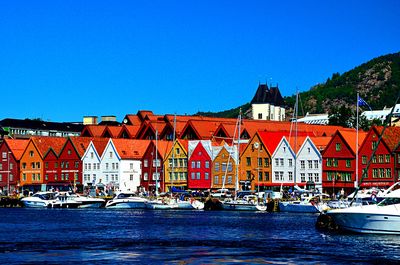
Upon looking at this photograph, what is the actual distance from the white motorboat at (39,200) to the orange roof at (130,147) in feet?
66.1

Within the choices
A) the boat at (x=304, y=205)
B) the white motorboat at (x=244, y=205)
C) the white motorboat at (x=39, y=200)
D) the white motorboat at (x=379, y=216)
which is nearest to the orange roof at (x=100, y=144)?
the white motorboat at (x=39, y=200)

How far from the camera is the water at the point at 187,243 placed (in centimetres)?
5738

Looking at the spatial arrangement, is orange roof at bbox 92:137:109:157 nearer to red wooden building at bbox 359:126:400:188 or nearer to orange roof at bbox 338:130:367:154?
orange roof at bbox 338:130:367:154

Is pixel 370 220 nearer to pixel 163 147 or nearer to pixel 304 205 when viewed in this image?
pixel 304 205

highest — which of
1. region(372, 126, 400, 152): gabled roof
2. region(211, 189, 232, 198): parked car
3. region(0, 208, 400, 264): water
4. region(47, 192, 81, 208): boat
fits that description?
region(372, 126, 400, 152): gabled roof

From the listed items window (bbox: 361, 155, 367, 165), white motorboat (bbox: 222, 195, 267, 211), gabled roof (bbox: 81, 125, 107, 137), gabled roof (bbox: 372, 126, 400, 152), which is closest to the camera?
white motorboat (bbox: 222, 195, 267, 211)

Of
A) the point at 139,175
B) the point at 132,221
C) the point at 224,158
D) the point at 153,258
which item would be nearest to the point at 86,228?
the point at 132,221

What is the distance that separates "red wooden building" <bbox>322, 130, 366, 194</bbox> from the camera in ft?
457

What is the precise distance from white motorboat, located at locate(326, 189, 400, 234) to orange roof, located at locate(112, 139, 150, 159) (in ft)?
319

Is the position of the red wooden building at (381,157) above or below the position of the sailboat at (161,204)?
above

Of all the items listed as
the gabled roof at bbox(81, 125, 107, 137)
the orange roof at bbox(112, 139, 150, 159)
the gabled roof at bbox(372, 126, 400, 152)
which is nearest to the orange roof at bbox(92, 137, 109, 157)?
the orange roof at bbox(112, 139, 150, 159)

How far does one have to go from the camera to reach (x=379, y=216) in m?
71.9

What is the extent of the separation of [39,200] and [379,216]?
87375 millimetres

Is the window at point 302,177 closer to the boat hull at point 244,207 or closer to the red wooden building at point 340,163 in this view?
the red wooden building at point 340,163
